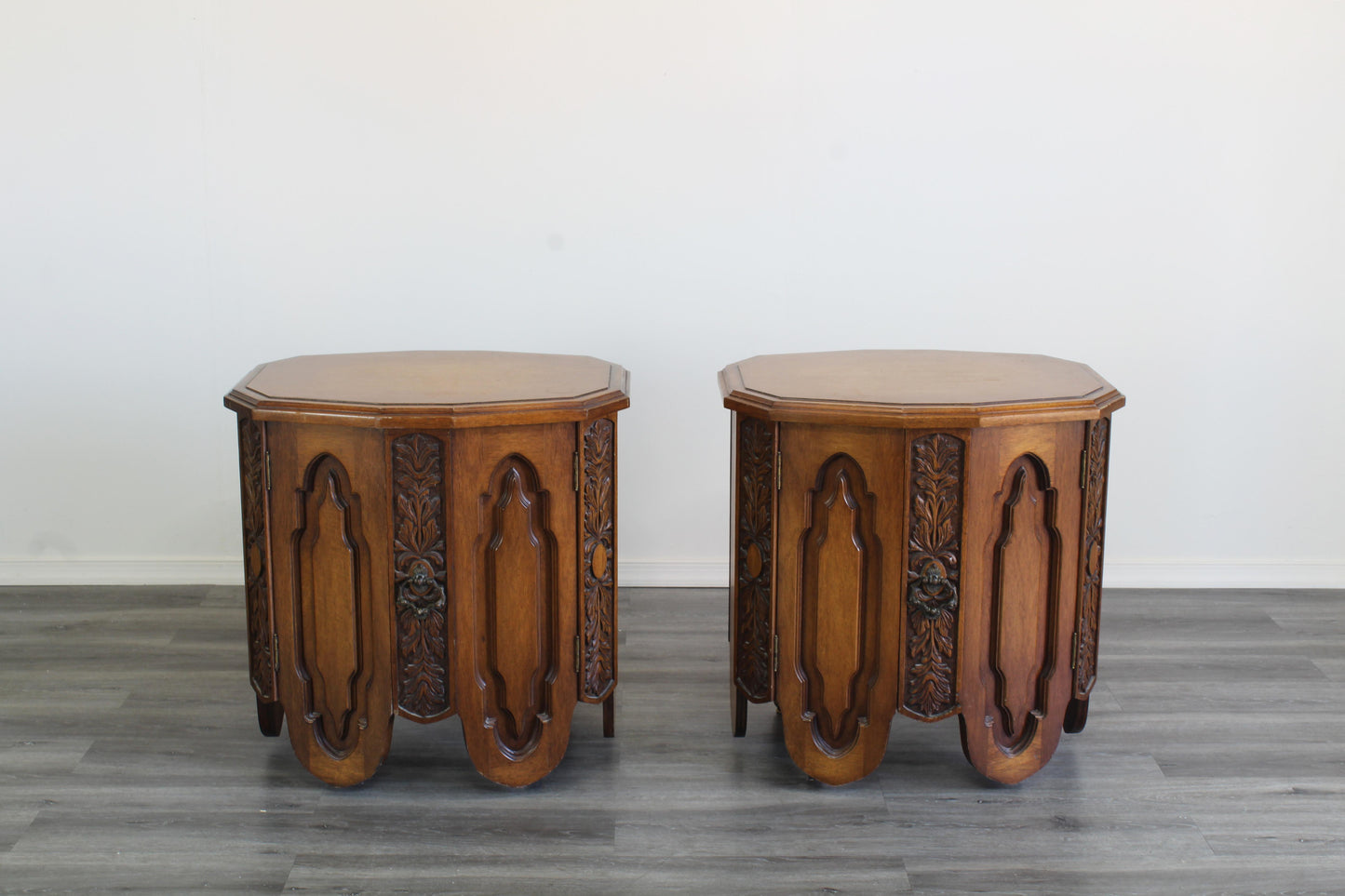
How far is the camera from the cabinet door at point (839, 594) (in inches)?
77.4

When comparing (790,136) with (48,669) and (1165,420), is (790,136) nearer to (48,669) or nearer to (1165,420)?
(1165,420)

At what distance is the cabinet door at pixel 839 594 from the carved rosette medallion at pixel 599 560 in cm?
32

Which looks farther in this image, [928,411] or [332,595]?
[332,595]

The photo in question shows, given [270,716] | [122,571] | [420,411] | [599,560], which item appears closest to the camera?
[420,411]

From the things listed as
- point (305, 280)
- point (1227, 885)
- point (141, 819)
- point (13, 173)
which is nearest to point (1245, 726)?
point (1227, 885)

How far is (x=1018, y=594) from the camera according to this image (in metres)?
2.03

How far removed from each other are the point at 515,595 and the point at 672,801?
46 cm

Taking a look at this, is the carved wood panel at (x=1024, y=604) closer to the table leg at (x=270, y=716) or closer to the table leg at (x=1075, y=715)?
the table leg at (x=1075, y=715)

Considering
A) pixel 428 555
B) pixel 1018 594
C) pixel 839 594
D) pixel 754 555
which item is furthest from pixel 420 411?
pixel 1018 594

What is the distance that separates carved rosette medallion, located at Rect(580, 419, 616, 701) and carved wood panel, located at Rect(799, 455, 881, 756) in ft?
1.18

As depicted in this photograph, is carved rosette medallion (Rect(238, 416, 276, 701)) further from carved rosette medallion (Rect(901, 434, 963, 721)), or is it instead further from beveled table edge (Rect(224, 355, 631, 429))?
carved rosette medallion (Rect(901, 434, 963, 721))

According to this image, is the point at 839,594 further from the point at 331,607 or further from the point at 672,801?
the point at 331,607

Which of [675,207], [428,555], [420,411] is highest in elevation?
[675,207]

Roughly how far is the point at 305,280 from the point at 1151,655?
2.31 m
